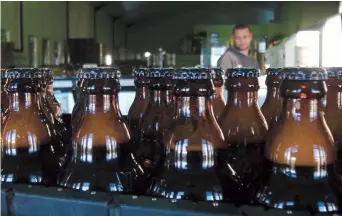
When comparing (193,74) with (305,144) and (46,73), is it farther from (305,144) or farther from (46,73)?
(46,73)

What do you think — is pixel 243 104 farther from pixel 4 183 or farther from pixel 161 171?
pixel 4 183

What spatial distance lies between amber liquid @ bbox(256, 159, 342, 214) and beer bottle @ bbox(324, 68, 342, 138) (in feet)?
0.44

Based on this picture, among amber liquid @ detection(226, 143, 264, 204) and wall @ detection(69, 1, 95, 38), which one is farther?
wall @ detection(69, 1, 95, 38)

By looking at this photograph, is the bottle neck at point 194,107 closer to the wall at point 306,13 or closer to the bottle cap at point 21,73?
the bottle cap at point 21,73

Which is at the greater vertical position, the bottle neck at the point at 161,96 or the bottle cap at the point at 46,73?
the bottle cap at the point at 46,73

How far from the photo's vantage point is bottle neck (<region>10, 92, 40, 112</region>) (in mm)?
571

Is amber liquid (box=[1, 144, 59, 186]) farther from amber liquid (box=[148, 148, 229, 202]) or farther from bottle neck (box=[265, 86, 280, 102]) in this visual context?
bottle neck (box=[265, 86, 280, 102])

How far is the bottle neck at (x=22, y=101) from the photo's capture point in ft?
1.87

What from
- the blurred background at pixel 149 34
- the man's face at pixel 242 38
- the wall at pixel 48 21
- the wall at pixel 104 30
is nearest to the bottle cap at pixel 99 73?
the blurred background at pixel 149 34

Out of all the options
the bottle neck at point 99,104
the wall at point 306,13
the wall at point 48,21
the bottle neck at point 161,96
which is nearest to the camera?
the bottle neck at point 99,104

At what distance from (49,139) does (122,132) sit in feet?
0.35

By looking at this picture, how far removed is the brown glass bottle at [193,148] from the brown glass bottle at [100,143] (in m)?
0.05

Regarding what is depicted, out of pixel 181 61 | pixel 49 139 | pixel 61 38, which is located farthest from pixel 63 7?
pixel 49 139

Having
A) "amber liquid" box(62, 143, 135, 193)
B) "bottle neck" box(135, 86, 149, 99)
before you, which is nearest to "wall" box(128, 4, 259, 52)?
"bottle neck" box(135, 86, 149, 99)
